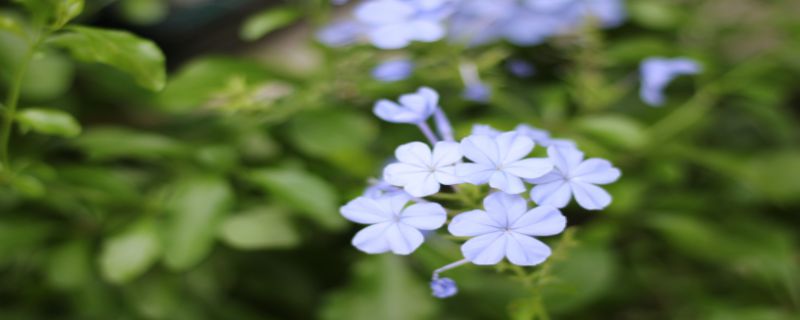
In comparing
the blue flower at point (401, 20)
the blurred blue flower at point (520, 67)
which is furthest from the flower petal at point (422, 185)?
the blurred blue flower at point (520, 67)

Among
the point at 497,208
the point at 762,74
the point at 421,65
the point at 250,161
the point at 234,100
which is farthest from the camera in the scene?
the point at 762,74

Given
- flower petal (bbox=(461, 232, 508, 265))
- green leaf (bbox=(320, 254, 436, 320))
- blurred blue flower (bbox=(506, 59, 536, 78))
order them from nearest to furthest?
flower petal (bbox=(461, 232, 508, 265)) → green leaf (bbox=(320, 254, 436, 320)) → blurred blue flower (bbox=(506, 59, 536, 78))

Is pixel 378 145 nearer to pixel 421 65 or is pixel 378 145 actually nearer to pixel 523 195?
pixel 421 65

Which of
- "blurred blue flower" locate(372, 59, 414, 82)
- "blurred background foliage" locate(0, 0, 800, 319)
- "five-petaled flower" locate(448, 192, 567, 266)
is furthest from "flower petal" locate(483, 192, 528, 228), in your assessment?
"blurred blue flower" locate(372, 59, 414, 82)

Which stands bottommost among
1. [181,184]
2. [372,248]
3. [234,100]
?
[372,248]

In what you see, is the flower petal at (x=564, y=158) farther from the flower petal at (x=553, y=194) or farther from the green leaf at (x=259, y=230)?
the green leaf at (x=259, y=230)

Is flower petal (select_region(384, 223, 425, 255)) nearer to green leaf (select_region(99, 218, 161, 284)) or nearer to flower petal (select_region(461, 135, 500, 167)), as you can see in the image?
flower petal (select_region(461, 135, 500, 167))

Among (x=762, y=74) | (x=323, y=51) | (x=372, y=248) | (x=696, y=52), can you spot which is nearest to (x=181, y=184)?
(x=323, y=51)

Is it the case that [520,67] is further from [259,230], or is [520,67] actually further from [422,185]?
[422,185]
